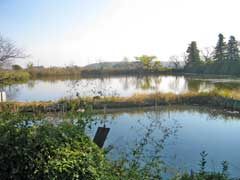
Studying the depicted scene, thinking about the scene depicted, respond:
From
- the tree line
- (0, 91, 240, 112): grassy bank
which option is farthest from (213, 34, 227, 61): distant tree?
(0, 91, 240, 112): grassy bank

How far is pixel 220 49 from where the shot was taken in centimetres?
3030

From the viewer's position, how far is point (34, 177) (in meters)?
1.32

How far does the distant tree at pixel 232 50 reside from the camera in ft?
95.0

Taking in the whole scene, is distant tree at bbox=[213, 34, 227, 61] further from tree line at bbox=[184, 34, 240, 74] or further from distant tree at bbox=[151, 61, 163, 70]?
distant tree at bbox=[151, 61, 163, 70]

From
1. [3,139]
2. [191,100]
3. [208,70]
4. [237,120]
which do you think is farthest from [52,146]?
[208,70]

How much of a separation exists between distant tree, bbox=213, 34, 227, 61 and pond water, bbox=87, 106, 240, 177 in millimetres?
20404

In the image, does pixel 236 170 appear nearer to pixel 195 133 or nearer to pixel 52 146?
pixel 195 133

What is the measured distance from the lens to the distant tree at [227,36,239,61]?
29.0 m

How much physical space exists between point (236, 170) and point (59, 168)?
17.3 feet

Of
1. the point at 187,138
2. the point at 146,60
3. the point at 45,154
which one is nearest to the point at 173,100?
the point at 187,138

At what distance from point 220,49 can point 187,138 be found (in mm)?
25845

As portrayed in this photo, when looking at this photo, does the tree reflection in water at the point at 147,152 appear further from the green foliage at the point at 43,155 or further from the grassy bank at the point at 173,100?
the grassy bank at the point at 173,100

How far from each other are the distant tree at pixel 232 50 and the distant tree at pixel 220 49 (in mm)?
621

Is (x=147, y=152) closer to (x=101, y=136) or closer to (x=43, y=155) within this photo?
(x=101, y=136)
